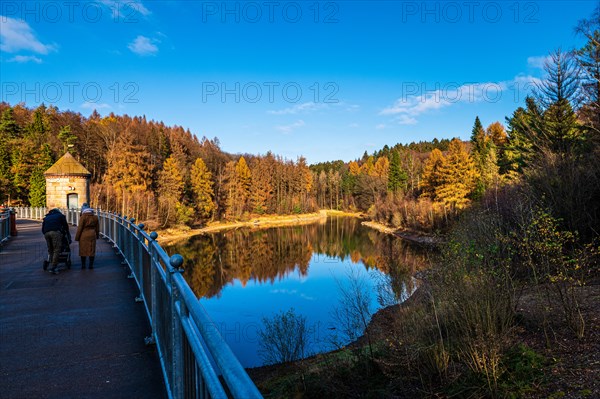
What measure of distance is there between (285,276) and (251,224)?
42120 millimetres

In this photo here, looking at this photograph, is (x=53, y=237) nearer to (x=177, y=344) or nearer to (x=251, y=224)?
(x=177, y=344)

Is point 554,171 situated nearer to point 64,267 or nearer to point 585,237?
point 585,237

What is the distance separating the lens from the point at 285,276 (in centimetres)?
2916

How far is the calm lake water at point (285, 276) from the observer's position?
16.9m

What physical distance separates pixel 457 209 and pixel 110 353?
44417 mm

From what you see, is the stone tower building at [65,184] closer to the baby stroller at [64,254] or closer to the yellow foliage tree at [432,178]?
the baby stroller at [64,254]

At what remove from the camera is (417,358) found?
356 inches

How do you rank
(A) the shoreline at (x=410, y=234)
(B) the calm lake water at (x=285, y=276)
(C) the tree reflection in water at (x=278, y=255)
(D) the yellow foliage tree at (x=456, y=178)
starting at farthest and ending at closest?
(D) the yellow foliage tree at (x=456, y=178) → (A) the shoreline at (x=410, y=234) → (C) the tree reflection in water at (x=278, y=255) → (B) the calm lake water at (x=285, y=276)

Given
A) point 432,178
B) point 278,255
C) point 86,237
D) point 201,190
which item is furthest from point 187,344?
point 201,190

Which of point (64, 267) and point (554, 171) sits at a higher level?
point (554, 171)

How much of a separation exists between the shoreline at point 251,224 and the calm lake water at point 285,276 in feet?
6.58

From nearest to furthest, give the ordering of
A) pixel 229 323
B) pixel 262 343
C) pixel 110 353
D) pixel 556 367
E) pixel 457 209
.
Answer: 1. pixel 110 353
2. pixel 556 367
3. pixel 262 343
4. pixel 229 323
5. pixel 457 209

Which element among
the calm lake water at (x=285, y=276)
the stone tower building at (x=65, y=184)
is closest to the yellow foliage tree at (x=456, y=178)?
the calm lake water at (x=285, y=276)

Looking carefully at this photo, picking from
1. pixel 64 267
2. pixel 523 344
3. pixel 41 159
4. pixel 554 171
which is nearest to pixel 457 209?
pixel 554 171
